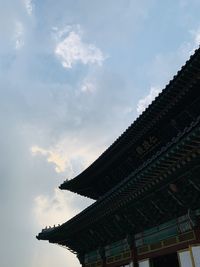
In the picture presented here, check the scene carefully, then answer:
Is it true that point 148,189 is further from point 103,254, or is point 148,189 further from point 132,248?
point 103,254

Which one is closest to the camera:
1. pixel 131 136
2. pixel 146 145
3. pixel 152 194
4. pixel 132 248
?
pixel 152 194

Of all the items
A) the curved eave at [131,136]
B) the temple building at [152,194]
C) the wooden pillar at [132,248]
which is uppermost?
the curved eave at [131,136]

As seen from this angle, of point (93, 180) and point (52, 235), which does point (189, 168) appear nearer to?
point (93, 180)

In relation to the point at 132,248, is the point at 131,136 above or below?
above

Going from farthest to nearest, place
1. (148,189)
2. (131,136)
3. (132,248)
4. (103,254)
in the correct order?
(103,254) → (131,136) → (132,248) → (148,189)

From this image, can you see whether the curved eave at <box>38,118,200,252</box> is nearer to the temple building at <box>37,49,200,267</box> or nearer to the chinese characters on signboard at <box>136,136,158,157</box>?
the temple building at <box>37,49,200,267</box>

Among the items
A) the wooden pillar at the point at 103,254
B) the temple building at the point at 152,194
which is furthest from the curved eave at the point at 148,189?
the wooden pillar at the point at 103,254

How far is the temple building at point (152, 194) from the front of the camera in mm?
10570

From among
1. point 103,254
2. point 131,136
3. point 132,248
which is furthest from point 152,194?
point 103,254

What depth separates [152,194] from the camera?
12.2 metres

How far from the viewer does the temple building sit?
1057 centimetres

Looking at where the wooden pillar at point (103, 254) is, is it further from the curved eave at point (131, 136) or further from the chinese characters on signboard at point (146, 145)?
the chinese characters on signboard at point (146, 145)

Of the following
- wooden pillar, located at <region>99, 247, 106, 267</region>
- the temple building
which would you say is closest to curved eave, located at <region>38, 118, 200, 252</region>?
the temple building

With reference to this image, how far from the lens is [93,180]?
19.7 metres
